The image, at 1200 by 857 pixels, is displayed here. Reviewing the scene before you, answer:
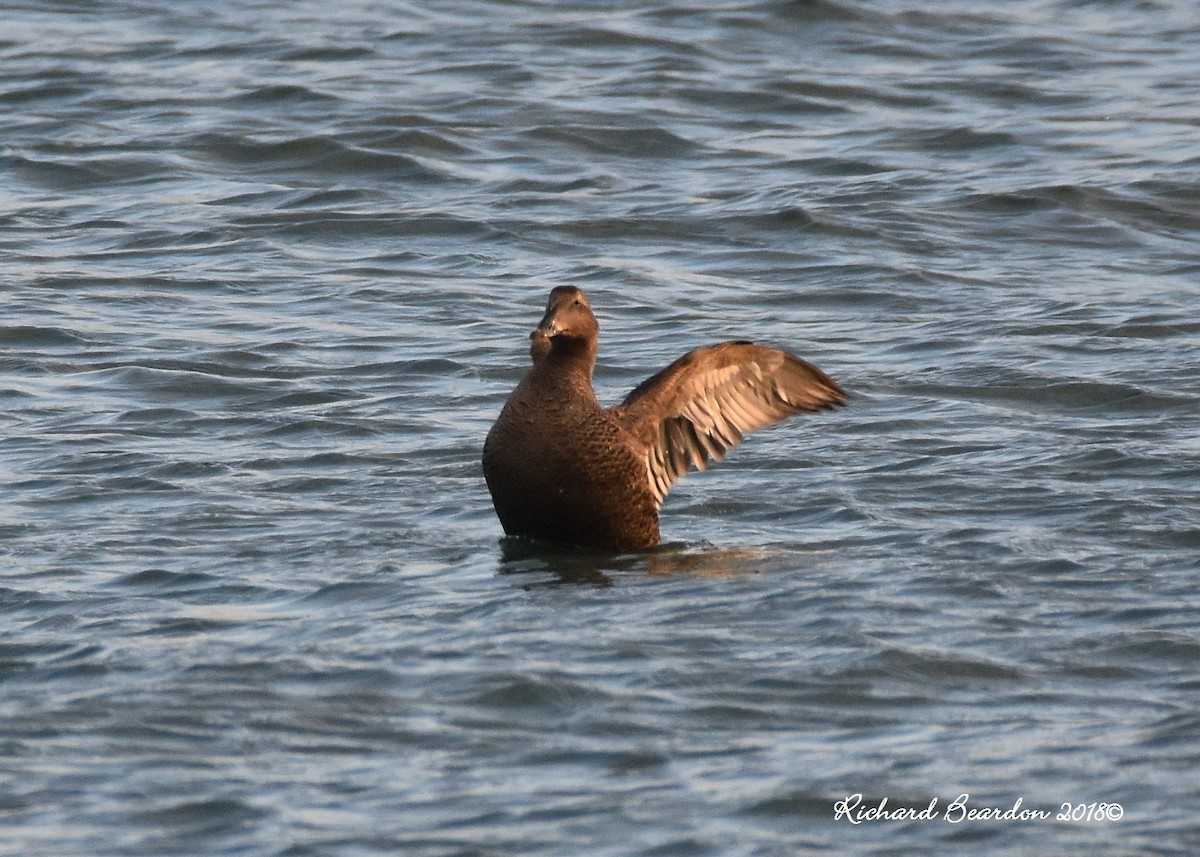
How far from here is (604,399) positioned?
380 inches

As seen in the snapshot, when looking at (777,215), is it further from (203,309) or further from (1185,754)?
(1185,754)

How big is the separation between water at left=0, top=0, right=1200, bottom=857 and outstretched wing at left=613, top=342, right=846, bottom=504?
1.02 ft

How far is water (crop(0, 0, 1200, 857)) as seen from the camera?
197 inches

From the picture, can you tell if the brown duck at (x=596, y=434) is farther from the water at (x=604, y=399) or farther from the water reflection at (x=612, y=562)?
the water at (x=604, y=399)

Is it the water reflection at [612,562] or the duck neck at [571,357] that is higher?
the duck neck at [571,357]

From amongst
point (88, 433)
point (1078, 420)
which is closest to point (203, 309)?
point (88, 433)

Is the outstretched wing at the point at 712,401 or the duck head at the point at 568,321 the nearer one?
the duck head at the point at 568,321

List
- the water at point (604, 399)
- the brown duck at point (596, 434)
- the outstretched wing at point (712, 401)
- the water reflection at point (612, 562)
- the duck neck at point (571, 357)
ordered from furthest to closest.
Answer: the outstretched wing at point (712, 401)
the duck neck at point (571, 357)
the brown duck at point (596, 434)
the water reflection at point (612, 562)
the water at point (604, 399)

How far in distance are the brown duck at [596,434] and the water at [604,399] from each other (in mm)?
211

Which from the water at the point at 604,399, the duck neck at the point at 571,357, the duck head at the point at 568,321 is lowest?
the water at the point at 604,399

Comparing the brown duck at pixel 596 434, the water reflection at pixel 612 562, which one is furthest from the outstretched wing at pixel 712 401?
the water reflection at pixel 612 562

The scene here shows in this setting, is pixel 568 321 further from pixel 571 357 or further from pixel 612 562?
pixel 612 562

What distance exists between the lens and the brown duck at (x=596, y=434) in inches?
276

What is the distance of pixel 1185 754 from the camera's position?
5.04 meters
